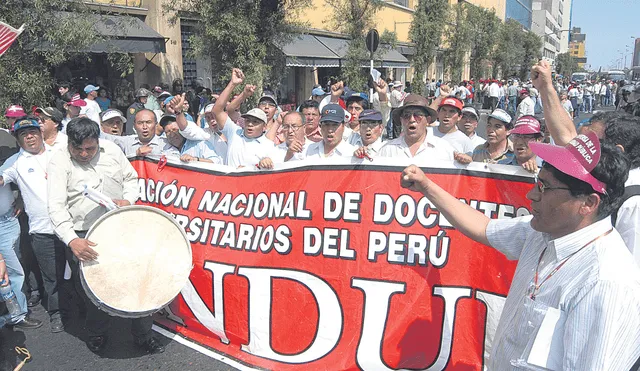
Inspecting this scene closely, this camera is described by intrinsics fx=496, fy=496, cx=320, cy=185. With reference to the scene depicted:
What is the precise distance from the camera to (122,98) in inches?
541

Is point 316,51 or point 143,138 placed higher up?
point 316,51

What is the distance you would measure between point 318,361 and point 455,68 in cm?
3032

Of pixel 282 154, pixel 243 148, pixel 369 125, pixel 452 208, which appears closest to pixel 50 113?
pixel 243 148

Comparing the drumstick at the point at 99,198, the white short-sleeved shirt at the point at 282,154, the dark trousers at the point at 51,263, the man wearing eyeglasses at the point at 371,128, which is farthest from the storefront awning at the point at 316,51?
the drumstick at the point at 99,198

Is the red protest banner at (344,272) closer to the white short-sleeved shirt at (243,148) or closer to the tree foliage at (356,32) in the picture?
the white short-sleeved shirt at (243,148)

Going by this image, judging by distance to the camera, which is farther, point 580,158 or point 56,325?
point 56,325

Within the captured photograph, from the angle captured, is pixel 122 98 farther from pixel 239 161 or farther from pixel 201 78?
pixel 239 161

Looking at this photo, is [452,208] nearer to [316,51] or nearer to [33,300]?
[33,300]

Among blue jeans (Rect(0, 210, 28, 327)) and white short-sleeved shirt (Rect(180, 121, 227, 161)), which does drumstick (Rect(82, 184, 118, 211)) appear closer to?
blue jeans (Rect(0, 210, 28, 327))

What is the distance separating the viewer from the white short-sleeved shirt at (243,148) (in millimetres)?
4949

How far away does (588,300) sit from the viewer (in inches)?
61.7

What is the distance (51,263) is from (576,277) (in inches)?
171

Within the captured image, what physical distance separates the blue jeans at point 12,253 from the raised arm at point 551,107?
433 cm

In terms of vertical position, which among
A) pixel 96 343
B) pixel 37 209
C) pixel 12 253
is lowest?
pixel 96 343
